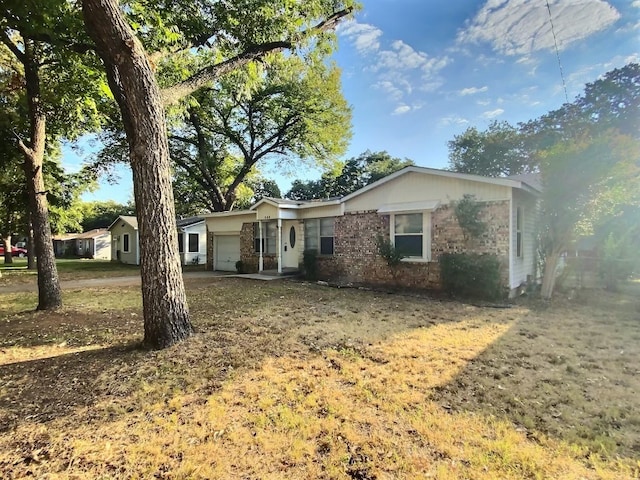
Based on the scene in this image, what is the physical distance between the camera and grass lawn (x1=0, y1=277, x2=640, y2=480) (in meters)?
2.50

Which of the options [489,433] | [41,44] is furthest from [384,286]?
[41,44]

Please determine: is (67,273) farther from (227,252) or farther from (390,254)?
(390,254)

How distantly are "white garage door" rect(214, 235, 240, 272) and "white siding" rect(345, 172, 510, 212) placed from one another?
25.0 ft

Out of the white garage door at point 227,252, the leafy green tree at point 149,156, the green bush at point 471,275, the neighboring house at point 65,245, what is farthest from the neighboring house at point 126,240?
the green bush at point 471,275

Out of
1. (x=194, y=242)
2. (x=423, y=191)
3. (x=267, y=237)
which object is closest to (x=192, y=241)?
(x=194, y=242)

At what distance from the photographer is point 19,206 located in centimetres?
1738

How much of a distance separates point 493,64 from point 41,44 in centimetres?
1303

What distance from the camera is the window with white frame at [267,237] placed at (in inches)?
586

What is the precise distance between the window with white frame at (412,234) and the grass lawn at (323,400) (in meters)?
3.71

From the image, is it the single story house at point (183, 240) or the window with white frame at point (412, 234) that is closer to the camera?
the window with white frame at point (412, 234)

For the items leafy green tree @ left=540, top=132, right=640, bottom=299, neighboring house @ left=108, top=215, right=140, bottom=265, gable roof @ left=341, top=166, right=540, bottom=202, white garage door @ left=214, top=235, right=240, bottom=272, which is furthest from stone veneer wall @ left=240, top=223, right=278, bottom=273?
neighboring house @ left=108, top=215, right=140, bottom=265

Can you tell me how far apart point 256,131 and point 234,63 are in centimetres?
1592

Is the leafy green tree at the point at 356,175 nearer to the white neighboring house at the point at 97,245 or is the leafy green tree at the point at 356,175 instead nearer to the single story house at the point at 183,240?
the single story house at the point at 183,240

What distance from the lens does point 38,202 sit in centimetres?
748
